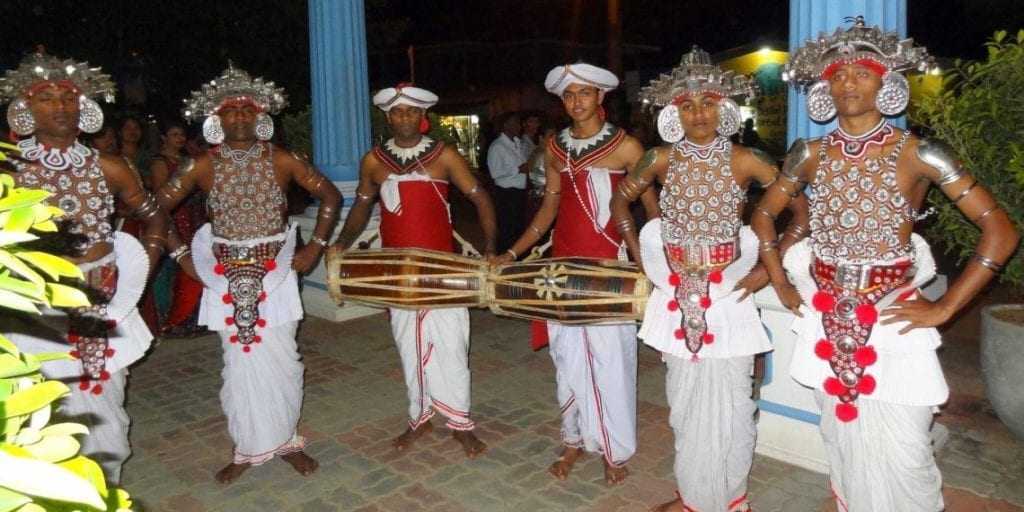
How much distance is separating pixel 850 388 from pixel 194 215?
6131 millimetres

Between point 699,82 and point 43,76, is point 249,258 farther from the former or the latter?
point 699,82

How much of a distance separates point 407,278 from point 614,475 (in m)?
1.50

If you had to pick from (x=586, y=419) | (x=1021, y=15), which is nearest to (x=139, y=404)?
(x=586, y=419)

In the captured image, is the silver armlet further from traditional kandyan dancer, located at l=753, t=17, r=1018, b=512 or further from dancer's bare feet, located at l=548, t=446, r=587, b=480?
dancer's bare feet, located at l=548, t=446, r=587, b=480

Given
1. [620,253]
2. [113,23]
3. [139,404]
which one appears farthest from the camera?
[113,23]

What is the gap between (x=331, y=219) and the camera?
4.57m

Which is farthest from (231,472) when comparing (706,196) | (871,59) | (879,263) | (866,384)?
(871,59)

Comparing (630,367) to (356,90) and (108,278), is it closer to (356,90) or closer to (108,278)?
(108,278)

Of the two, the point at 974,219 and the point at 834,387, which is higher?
the point at 974,219

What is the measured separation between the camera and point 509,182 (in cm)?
931

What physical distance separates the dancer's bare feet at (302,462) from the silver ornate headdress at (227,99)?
175 centimetres

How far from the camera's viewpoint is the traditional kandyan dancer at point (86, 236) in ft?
12.0

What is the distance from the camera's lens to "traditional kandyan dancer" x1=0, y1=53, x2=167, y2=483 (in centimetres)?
365

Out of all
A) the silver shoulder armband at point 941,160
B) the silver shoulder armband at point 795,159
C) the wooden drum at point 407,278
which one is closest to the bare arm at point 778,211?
the silver shoulder armband at point 795,159
